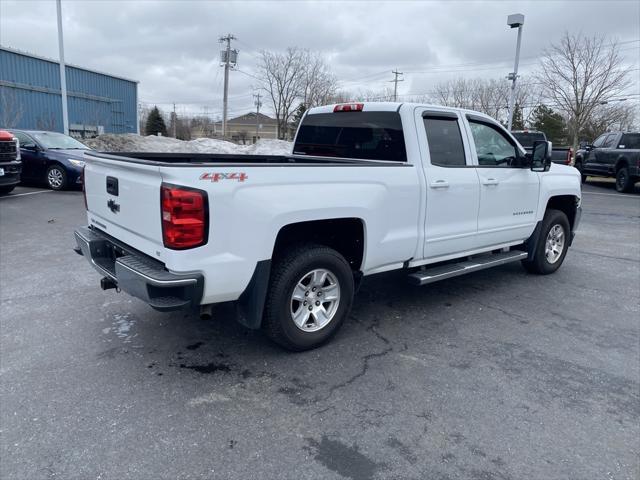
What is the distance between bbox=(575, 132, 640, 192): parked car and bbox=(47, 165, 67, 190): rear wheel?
16.5 meters

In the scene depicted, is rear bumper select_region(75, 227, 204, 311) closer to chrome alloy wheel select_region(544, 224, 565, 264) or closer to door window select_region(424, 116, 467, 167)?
door window select_region(424, 116, 467, 167)

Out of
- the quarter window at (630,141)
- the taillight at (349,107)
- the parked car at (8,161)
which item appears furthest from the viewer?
the quarter window at (630,141)

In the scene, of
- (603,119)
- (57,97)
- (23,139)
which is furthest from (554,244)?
(603,119)

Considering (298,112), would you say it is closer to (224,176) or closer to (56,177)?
(56,177)

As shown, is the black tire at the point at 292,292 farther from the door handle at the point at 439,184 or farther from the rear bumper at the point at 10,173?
the rear bumper at the point at 10,173

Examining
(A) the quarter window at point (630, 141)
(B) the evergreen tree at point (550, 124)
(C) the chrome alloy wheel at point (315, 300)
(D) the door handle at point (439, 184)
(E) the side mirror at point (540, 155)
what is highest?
(B) the evergreen tree at point (550, 124)

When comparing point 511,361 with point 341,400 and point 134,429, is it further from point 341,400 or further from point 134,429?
point 134,429

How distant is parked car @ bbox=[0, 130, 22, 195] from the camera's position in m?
10.6

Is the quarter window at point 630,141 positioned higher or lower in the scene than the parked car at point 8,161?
higher

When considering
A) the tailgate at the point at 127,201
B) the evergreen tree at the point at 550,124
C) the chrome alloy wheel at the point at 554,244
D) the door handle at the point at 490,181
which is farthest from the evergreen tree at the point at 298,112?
the tailgate at the point at 127,201

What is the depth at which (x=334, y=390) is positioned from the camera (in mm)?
3350

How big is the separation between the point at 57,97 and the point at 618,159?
29.0 meters

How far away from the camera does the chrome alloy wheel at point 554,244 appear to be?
20.5 feet

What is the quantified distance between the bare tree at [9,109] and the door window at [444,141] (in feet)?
83.9
